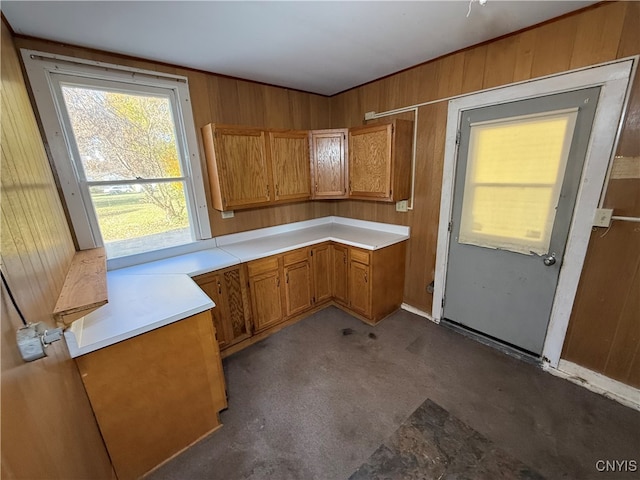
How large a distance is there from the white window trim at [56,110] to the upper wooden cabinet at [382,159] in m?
1.55

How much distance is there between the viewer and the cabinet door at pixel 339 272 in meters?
2.81

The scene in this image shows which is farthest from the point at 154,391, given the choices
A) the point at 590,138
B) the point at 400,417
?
the point at 590,138

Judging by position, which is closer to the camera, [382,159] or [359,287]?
[382,159]

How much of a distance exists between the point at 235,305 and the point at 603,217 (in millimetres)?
2688

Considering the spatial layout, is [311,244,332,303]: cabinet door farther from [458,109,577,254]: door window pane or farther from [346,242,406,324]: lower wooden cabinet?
[458,109,577,254]: door window pane

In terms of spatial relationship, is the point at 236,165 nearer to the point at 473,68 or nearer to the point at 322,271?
the point at 322,271

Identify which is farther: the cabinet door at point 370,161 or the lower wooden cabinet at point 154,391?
the cabinet door at point 370,161

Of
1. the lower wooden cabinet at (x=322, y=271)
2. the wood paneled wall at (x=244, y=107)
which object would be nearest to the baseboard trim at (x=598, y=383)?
the lower wooden cabinet at (x=322, y=271)

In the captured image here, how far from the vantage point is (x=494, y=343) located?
2301 millimetres

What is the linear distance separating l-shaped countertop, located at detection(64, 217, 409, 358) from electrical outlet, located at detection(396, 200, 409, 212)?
7.7 inches

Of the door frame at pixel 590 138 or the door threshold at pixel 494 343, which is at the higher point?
the door frame at pixel 590 138

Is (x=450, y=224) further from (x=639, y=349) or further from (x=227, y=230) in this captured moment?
(x=227, y=230)

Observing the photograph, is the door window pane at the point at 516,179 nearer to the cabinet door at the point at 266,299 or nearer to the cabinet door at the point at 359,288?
the cabinet door at the point at 359,288

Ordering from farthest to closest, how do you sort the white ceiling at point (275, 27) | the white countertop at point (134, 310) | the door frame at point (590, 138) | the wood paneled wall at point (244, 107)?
the wood paneled wall at point (244, 107), the door frame at point (590, 138), the white ceiling at point (275, 27), the white countertop at point (134, 310)
